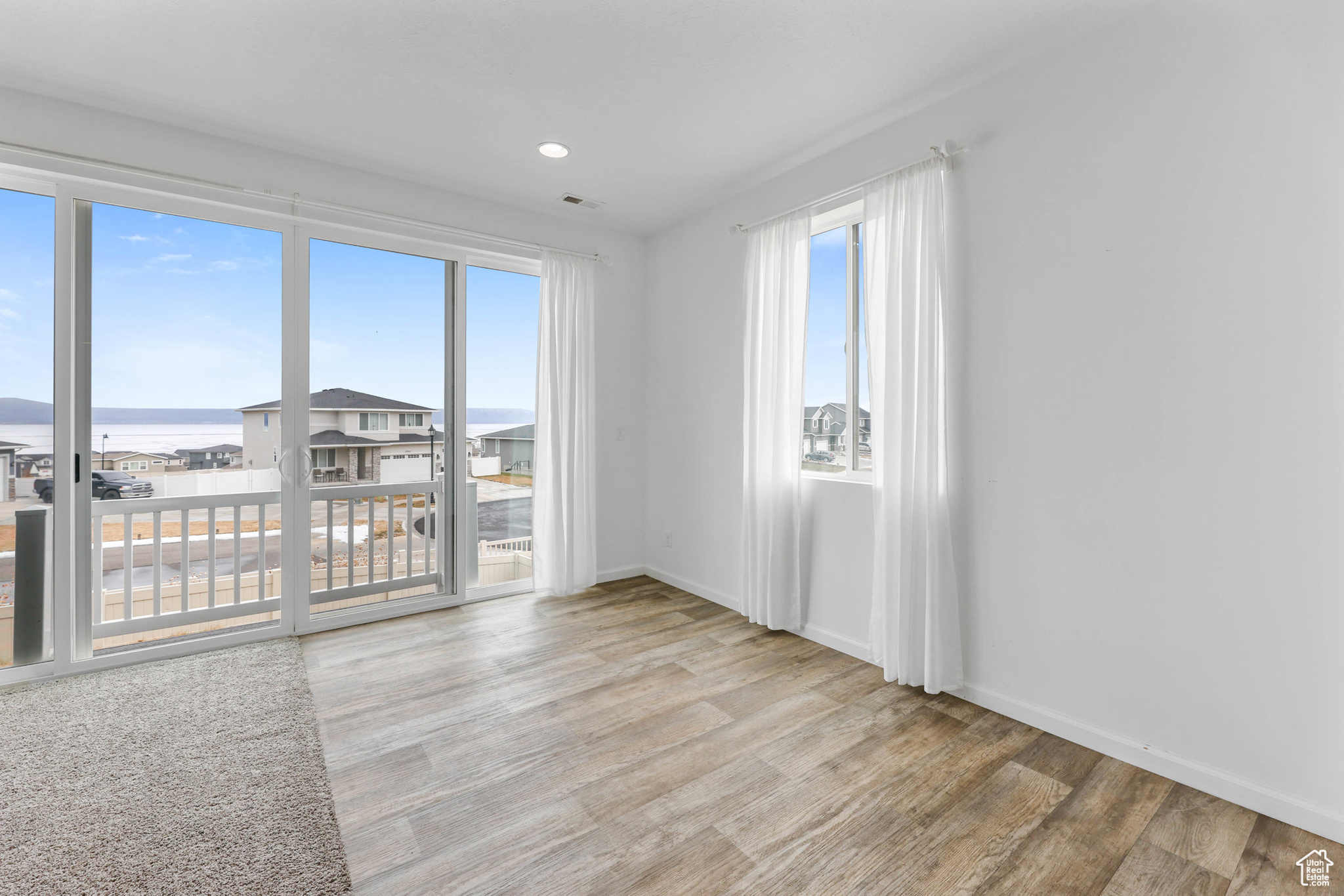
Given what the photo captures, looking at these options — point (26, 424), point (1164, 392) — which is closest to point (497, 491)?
point (26, 424)

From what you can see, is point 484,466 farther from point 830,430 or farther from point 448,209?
point 830,430

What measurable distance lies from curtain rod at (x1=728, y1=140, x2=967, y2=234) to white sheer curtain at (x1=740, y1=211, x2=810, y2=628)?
38 millimetres

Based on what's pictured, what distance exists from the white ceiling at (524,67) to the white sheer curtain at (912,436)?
1.45 ft

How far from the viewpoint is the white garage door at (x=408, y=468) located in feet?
12.0

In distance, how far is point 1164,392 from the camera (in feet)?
6.66

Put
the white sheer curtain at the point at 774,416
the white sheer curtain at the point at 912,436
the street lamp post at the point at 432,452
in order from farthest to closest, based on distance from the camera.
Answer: the street lamp post at the point at 432,452
the white sheer curtain at the point at 774,416
the white sheer curtain at the point at 912,436

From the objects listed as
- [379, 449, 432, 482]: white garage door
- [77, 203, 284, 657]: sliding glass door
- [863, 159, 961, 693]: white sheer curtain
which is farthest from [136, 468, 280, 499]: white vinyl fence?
[863, 159, 961, 693]: white sheer curtain

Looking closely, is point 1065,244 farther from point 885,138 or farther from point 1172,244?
point 885,138

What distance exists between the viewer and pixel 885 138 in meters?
2.87

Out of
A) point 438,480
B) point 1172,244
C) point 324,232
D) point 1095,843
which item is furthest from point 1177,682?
point 324,232

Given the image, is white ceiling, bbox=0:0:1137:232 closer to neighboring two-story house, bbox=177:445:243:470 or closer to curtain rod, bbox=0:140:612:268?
curtain rod, bbox=0:140:612:268

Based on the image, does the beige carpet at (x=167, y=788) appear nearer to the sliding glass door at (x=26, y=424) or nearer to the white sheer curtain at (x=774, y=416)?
the sliding glass door at (x=26, y=424)

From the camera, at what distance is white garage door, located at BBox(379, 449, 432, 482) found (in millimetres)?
3666

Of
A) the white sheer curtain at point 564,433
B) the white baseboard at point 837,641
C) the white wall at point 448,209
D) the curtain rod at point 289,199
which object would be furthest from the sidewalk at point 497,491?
the white baseboard at point 837,641
